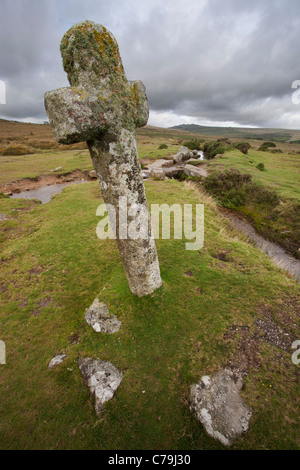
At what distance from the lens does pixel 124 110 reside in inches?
144

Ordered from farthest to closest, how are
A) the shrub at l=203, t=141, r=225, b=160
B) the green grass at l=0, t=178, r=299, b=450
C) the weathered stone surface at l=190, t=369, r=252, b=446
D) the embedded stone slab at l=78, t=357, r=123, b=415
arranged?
the shrub at l=203, t=141, r=225, b=160
the embedded stone slab at l=78, t=357, r=123, b=415
the green grass at l=0, t=178, r=299, b=450
the weathered stone surface at l=190, t=369, r=252, b=446

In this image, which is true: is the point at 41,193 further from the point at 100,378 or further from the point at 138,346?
the point at 100,378

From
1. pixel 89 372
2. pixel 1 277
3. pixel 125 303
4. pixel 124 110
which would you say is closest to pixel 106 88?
pixel 124 110

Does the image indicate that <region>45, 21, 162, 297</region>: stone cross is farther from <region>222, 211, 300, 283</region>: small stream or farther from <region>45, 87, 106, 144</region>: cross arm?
<region>222, 211, 300, 283</region>: small stream

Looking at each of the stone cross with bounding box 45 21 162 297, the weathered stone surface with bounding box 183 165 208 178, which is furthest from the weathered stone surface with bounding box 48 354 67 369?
the weathered stone surface with bounding box 183 165 208 178

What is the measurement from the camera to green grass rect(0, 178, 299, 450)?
3.99 metres

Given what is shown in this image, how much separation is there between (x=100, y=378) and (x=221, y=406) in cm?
266

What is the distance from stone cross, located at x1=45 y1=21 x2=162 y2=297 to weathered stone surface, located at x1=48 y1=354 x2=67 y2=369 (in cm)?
419

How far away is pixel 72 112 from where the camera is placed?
118 inches

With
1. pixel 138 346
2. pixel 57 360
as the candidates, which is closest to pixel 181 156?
pixel 138 346

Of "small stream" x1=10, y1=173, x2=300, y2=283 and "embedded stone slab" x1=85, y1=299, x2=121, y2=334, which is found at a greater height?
"embedded stone slab" x1=85, y1=299, x2=121, y2=334

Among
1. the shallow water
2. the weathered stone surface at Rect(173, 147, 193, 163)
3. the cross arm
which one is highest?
the cross arm

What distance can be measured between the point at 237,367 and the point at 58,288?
6273 millimetres

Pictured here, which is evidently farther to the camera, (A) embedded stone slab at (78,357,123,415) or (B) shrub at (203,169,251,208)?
(B) shrub at (203,169,251,208)
